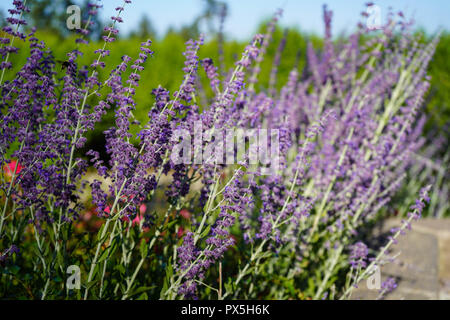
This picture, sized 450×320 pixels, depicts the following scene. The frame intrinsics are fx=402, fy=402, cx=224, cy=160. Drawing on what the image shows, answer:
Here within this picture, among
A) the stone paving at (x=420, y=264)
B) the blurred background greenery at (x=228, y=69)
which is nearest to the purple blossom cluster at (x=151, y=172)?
the stone paving at (x=420, y=264)

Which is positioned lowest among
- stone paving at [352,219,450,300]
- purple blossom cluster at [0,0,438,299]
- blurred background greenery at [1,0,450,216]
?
stone paving at [352,219,450,300]

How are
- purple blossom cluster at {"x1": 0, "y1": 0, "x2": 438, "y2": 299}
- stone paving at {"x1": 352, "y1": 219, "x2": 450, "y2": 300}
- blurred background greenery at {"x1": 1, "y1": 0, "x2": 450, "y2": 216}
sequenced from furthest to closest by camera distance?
1. blurred background greenery at {"x1": 1, "y1": 0, "x2": 450, "y2": 216}
2. stone paving at {"x1": 352, "y1": 219, "x2": 450, "y2": 300}
3. purple blossom cluster at {"x1": 0, "y1": 0, "x2": 438, "y2": 299}

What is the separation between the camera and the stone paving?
3.03m

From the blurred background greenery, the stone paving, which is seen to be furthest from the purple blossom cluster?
the blurred background greenery

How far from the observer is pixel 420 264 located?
3.75 metres

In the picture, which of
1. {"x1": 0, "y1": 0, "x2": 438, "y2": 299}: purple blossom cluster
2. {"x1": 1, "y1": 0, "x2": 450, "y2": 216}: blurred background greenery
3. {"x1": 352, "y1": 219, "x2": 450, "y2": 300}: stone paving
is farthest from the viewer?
{"x1": 1, "y1": 0, "x2": 450, "y2": 216}: blurred background greenery

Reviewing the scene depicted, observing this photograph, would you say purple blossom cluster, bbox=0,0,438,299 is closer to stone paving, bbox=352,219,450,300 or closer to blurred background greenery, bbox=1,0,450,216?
stone paving, bbox=352,219,450,300

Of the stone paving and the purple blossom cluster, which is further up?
the purple blossom cluster

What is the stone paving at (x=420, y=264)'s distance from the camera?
303 centimetres

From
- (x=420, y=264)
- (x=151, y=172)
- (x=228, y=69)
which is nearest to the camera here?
(x=151, y=172)

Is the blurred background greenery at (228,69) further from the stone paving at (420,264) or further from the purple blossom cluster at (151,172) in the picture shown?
the purple blossom cluster at (151,172)
